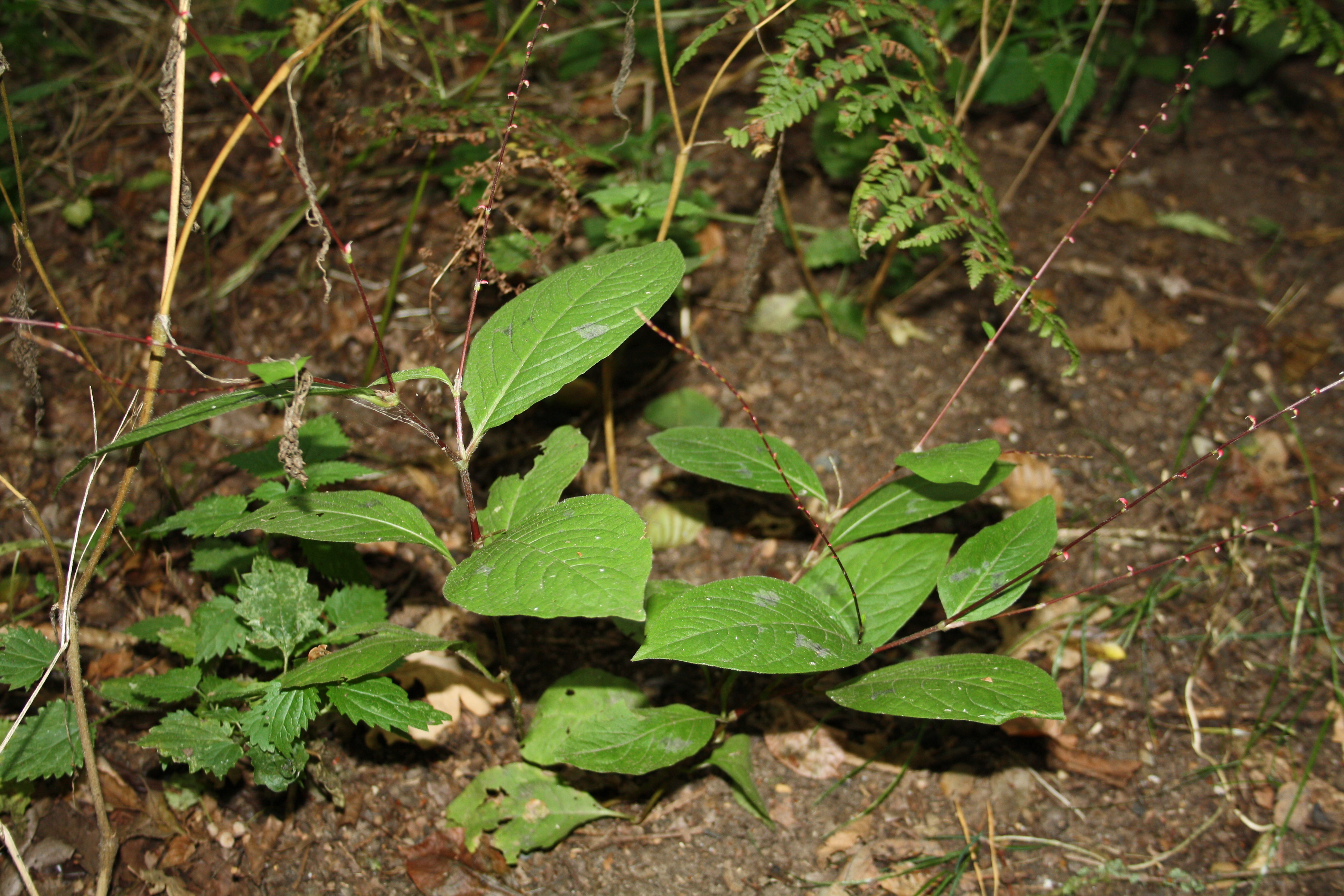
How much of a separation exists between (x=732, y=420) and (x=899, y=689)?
47.7 inches

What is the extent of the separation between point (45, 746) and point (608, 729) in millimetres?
1129

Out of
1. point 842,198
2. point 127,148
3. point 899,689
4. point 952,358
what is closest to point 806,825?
point 899,689

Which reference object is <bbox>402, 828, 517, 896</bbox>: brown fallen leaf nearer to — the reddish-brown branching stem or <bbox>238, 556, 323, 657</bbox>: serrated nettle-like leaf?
<bbox>238, 556, 323, 657</bbox>: serrated nettle-like leaf

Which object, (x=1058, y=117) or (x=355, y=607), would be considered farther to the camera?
(x=1058, y=117)

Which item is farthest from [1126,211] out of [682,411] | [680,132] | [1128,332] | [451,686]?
[451,686]

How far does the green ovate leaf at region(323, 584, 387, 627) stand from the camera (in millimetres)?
1855

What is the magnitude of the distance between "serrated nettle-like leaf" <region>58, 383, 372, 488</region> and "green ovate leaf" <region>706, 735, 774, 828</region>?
3.68 feet

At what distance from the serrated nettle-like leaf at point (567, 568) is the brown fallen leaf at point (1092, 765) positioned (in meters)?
1.39

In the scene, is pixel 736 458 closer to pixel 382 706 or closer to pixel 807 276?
pixel 382 706

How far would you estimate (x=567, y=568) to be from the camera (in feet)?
4.26

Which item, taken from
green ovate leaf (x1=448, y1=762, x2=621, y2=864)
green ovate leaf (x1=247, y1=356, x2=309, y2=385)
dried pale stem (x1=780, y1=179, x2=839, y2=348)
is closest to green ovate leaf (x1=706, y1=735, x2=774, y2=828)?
green ovate leaf (x1=448, y1=762, x2=621, y2=864)

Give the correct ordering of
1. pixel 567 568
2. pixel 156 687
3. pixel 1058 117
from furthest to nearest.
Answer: pixel 1058 117 < pixel 156 687 < pixel 567 568

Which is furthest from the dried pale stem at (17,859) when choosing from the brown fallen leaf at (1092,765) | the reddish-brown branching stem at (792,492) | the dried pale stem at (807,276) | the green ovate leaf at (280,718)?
the dried pale stem at (807,276)

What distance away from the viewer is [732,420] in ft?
8.52
